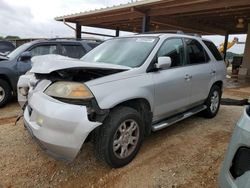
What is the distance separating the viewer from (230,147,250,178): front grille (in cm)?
153

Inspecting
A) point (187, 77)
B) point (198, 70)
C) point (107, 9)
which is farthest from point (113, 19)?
point (187, 77)

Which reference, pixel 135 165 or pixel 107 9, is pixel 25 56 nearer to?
pixel 135 165

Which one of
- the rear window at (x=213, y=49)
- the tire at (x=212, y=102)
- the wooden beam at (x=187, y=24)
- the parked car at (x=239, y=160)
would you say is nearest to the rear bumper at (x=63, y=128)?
the parked car at (x=239, y=160)

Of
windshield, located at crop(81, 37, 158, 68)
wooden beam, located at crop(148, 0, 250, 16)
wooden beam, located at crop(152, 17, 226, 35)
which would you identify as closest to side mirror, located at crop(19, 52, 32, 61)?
windshield, located at crop(81, 37, 158, 68)

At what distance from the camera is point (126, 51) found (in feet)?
12.2

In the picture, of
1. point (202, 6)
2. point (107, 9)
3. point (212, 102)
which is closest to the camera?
point (212, 102)

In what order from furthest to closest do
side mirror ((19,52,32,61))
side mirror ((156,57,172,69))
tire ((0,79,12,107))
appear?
side mirror ((19,52,32,61))
tire ((0,79,12,107))
side mirror ((156,57,172,69))

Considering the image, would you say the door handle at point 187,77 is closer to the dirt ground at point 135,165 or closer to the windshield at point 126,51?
the windshield at point 126,51

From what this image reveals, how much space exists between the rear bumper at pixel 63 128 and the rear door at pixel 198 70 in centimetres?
233

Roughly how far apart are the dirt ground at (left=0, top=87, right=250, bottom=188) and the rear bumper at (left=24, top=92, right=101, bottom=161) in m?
0.48

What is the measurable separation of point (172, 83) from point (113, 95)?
1.23 meters

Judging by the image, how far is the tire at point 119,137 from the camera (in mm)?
2766

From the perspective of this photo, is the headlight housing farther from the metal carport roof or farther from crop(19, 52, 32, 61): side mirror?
the metal carport roof

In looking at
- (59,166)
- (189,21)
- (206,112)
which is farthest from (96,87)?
(189,21)
